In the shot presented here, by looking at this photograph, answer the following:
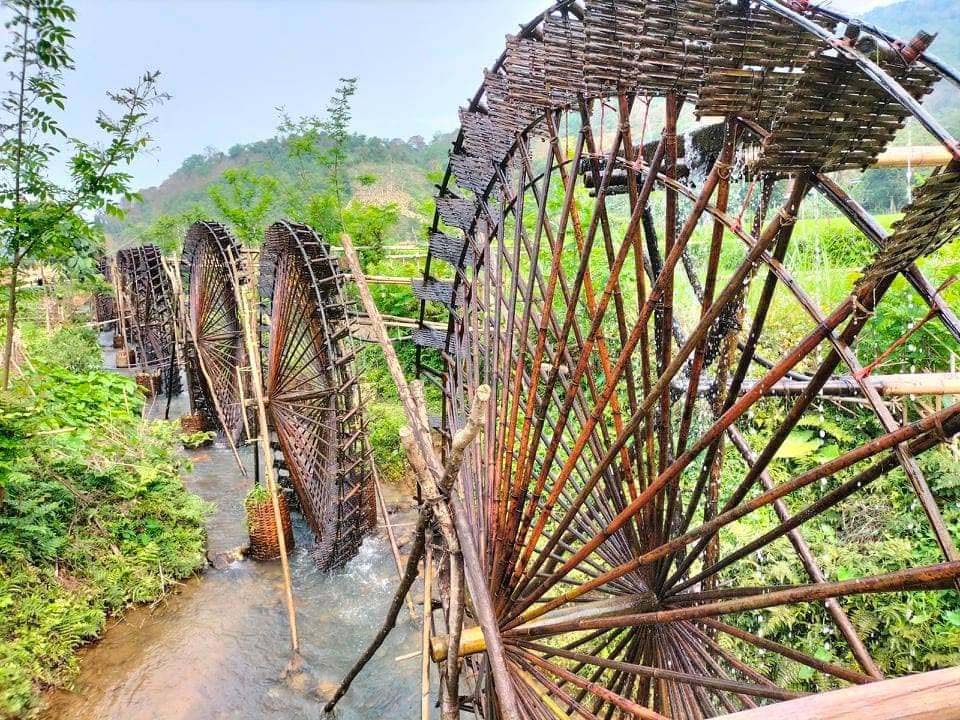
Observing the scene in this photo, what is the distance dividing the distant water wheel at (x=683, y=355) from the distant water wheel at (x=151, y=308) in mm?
9471

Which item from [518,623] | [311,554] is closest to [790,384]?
[518,623]

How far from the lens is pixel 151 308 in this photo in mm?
14852

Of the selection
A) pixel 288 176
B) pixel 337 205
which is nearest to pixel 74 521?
pixel 337 205

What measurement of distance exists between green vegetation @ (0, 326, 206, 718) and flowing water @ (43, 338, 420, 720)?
1.13 feet

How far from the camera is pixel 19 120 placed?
20.8 ft

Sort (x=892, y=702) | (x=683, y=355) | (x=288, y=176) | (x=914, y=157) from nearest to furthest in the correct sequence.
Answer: (x=892, y=702) → (x=683, y=355) → (x=914, y=157) → (x=288, y=176)

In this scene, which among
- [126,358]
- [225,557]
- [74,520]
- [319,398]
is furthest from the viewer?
[126,358]

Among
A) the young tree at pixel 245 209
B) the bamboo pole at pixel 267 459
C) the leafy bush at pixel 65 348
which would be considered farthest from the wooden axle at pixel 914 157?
the young tree at pixel 245 209

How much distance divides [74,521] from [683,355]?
7622mm

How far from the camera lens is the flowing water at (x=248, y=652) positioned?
5613 mm

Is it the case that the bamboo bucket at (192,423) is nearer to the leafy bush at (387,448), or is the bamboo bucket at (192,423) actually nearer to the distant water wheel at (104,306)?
the leafy bush at (387,448)

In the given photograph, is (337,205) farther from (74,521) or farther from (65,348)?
(74,521)

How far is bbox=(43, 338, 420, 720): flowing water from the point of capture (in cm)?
561

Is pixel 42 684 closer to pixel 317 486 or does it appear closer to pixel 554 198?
pixel 317 486
